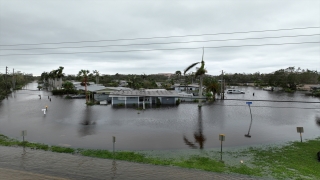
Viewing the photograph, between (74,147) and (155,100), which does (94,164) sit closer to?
(74,147)

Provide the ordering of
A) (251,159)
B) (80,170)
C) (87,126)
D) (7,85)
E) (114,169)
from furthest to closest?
(7,85), (87,126), (251,159), (114,169), (80,170)

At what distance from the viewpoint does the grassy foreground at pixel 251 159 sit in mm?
9781

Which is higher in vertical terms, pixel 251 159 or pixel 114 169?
pixel 114 169

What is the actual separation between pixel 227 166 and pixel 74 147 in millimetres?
9921

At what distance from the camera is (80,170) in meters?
9.90

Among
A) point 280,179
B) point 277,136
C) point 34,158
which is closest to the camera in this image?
point 280,179

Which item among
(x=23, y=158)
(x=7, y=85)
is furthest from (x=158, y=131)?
(x=7, y=85)

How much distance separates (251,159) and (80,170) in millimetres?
9292

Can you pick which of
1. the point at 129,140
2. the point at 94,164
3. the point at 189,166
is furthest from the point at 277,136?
the point at 94,164

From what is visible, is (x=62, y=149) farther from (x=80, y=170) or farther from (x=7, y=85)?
(x=7, y=85)

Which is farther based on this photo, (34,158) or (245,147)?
(245,147)

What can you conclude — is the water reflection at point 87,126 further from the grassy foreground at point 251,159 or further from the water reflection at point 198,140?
the water reflection at point 198,140

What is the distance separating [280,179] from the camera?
897 cm

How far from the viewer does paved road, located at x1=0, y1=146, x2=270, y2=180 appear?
9.21m
